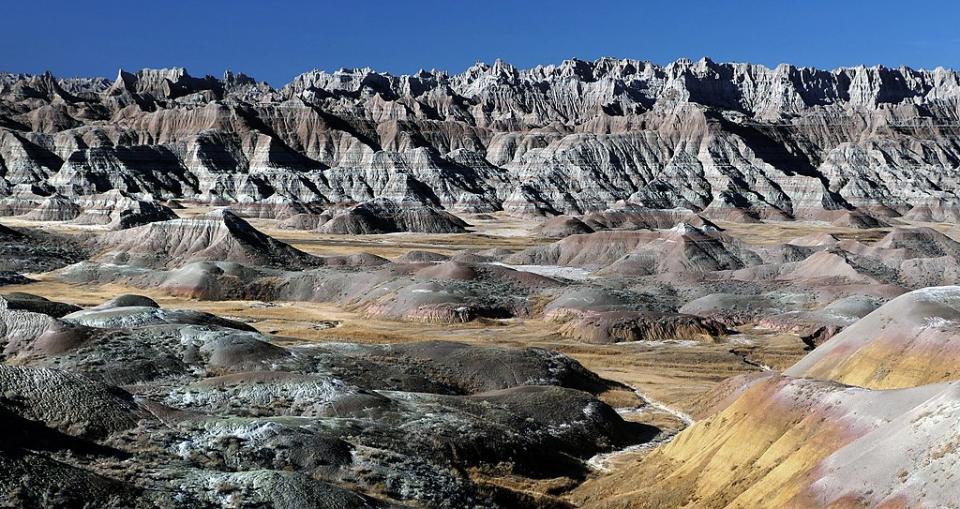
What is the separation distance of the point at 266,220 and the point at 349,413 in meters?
124

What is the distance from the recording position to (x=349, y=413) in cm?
3347

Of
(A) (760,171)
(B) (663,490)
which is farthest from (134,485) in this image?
(A) (760,171)

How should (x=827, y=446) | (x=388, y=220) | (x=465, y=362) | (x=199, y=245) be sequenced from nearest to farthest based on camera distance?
1. (x=827, y=446)
2. (x=465, y=362)
3. (x=199, y=245)
4. (x=388, y=220)

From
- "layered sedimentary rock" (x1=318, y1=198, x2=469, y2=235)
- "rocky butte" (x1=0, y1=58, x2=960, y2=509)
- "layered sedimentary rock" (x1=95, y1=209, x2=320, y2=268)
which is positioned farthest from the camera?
"layered sedimentary rock" (x1=318, y1=198, x2=469, y2=235)

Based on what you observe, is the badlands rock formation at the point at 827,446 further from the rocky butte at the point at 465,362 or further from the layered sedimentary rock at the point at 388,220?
the layered sedimentary rock at the point at 388,220

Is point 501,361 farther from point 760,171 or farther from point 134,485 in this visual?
point 760,171

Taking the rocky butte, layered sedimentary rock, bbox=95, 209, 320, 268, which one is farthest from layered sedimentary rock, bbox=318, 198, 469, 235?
layered sedimentary rock, bbox=95, 209, 320, 268

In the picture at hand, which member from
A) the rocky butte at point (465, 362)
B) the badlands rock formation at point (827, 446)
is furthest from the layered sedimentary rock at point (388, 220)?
the badlands rock formation at point (827, 446)

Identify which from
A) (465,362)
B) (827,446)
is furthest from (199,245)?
(827,446)

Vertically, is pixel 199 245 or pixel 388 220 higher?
pixel 388 220

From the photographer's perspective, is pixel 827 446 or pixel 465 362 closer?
pixel 827 446

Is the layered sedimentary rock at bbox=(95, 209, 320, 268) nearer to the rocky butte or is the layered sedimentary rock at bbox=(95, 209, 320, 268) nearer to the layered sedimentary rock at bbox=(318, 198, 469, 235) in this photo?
the rocky butte

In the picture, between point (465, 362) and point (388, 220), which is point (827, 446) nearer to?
point (465, 362)

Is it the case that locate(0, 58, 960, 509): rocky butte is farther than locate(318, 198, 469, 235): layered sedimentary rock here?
No
